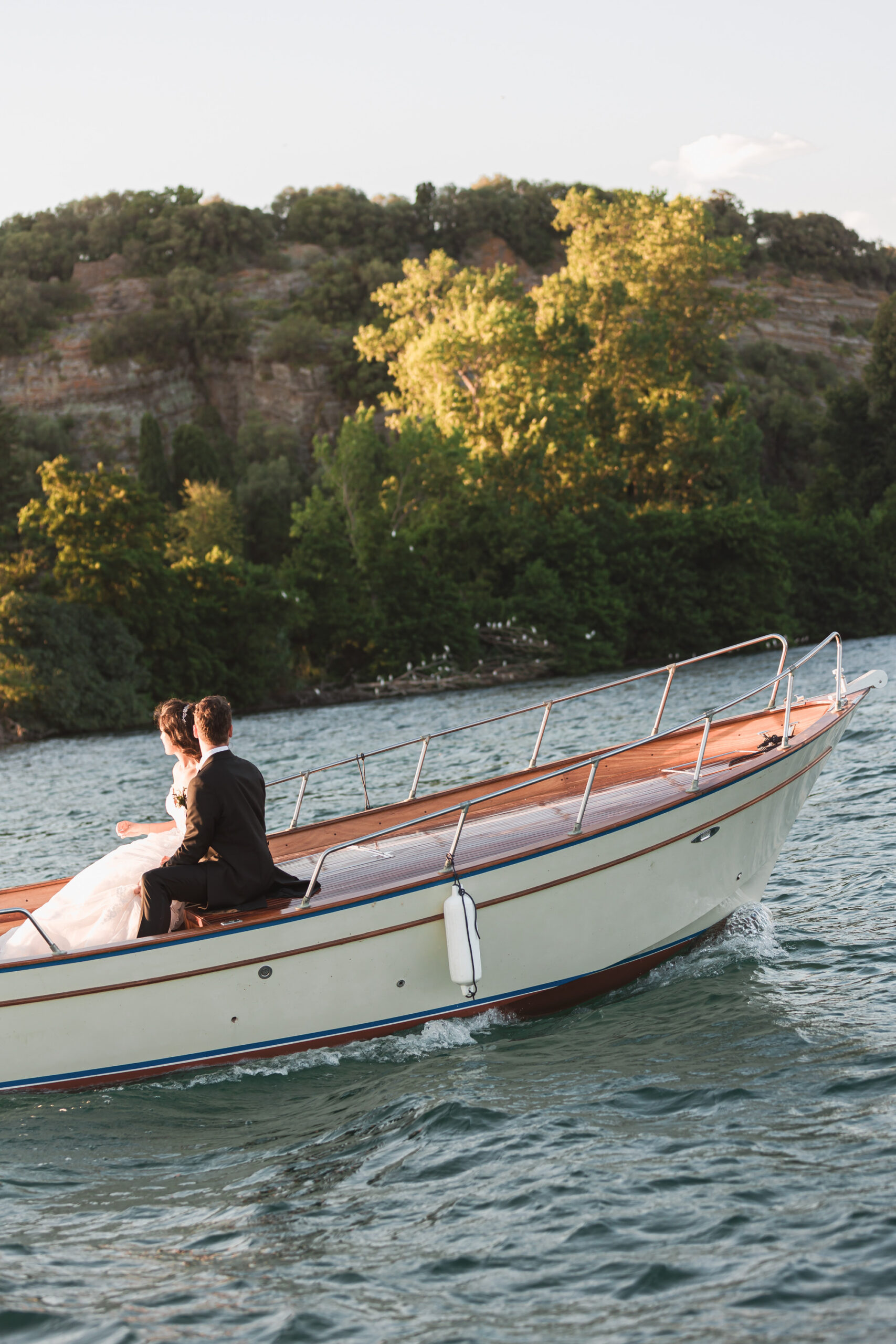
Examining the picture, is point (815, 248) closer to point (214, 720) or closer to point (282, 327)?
point (282, 327)

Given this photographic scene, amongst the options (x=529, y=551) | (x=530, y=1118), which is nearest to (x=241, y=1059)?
(x=530, y=1118)

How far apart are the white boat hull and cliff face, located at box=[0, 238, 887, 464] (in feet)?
220

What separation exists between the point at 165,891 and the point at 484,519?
3617 centimetres

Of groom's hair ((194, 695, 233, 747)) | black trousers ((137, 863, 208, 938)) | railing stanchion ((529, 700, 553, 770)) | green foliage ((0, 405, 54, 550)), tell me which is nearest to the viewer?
groom's hair ((194, 695, 233, 747))

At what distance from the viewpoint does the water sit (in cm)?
419

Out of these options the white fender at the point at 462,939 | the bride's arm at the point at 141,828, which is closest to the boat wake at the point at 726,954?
the white fender at the point at 462,939

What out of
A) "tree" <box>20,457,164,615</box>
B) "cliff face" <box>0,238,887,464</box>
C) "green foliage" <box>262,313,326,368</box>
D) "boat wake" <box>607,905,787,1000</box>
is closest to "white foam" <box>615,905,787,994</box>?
"boat wake" <box>607,905,787,1000</box>

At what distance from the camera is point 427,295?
4794cm

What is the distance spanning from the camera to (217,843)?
6480mm

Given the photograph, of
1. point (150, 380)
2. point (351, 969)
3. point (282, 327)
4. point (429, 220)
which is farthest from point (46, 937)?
point (429, 220)

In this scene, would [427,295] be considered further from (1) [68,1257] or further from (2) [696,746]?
(1) [68,1257]

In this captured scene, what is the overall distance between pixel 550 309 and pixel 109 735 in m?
24.8

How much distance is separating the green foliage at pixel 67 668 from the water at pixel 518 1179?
25.8m

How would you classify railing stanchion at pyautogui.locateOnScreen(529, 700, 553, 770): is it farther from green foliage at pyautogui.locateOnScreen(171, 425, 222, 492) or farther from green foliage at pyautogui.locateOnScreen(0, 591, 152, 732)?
green foliage at pyautogui.locateOnScreen(171, 425, 222, 492)
